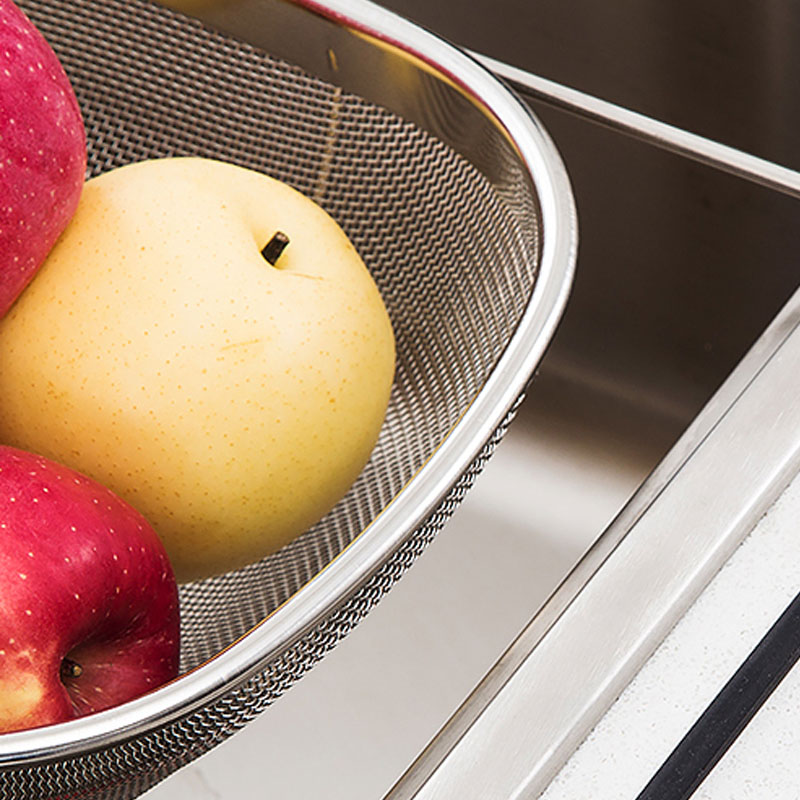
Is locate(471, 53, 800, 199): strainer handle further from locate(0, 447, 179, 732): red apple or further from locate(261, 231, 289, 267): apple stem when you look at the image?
locate(0, 447, 179, 732): red apple

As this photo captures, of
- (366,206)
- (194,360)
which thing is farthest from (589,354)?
(194,360)

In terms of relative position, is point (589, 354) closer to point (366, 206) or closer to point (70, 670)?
point (366, 206)

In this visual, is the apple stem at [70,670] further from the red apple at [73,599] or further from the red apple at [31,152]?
the red apple at [31,152]

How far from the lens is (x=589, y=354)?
0.65 metres

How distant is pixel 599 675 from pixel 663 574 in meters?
0.04

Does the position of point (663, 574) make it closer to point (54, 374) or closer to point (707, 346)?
point (54, 374)

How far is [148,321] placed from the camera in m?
0.37

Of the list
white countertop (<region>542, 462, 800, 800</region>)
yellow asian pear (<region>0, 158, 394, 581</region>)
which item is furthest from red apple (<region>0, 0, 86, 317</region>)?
white countertop (<region>542, 462, 800, 800</region>)

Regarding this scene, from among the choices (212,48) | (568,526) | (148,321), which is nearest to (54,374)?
(148,321)

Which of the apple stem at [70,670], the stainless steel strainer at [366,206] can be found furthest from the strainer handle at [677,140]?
the apple stem at [70,670]

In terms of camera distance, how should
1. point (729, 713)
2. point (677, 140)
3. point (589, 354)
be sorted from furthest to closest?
point (589, 354) → point (677, 140) → point (729, 713)

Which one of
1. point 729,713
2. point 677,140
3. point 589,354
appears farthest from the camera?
point 589,354

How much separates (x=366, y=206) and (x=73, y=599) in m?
0.23

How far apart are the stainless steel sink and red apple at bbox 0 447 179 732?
0.18 meters
